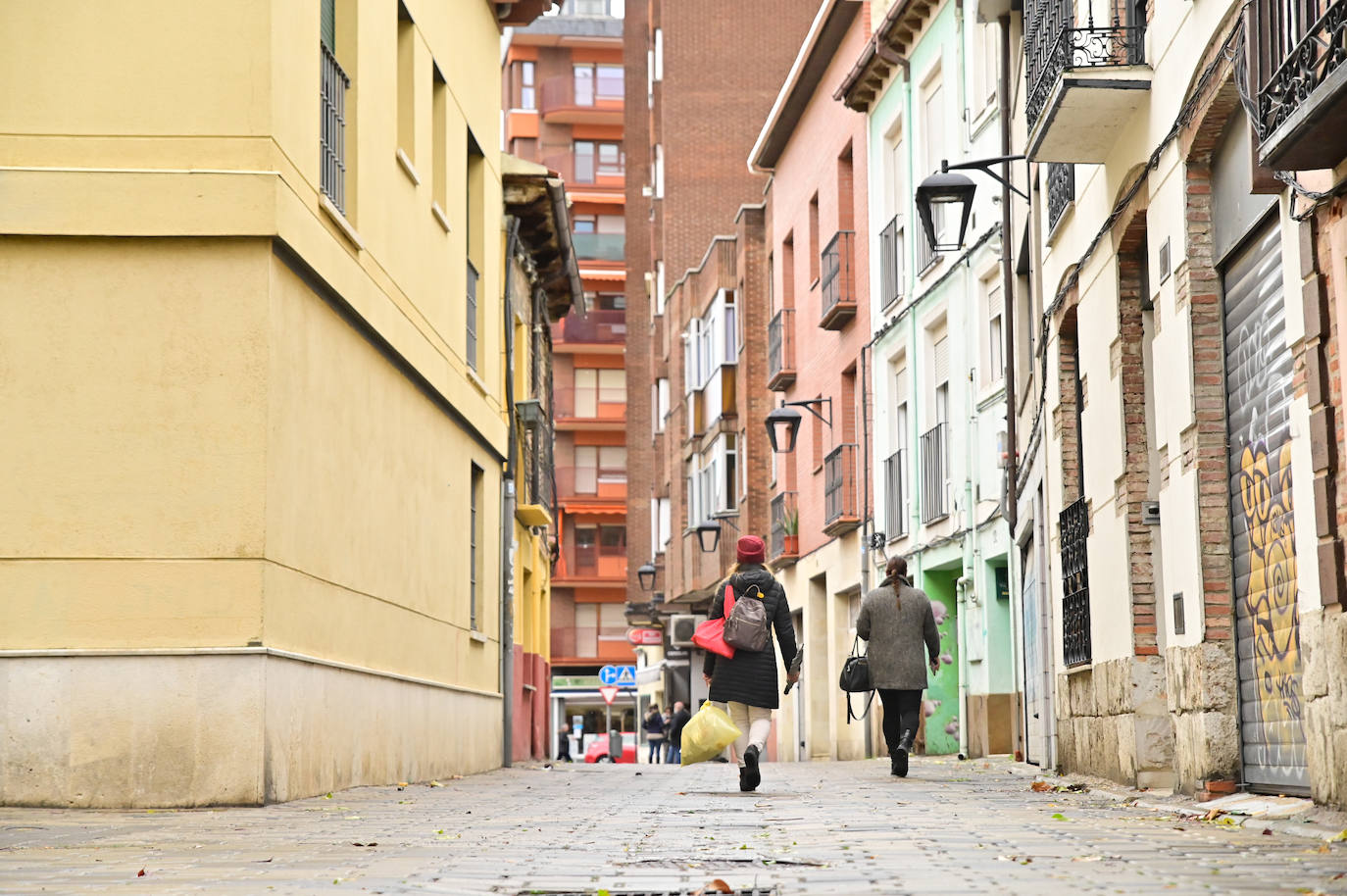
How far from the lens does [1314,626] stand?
26.7 feet

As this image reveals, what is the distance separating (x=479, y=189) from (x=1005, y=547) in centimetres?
710

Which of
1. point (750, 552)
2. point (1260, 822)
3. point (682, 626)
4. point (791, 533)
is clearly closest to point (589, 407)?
point (682, 626)

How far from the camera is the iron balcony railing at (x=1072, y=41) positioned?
39.6 feet

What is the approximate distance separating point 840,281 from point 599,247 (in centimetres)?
4507

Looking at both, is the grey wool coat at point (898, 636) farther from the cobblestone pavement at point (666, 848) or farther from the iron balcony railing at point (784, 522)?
the iron balcony railing at point (784, 522)

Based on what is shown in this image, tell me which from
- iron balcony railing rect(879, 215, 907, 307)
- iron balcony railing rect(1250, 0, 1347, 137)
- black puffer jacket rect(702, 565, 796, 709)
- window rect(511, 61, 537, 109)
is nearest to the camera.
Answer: iron balcony railing rect(1250, 0, 1347, 137)

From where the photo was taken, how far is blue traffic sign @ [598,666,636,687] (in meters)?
44.7

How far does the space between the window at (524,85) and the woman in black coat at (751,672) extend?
2537 inches

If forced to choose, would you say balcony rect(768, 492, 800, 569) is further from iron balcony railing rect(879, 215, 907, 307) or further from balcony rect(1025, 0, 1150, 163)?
balcony rect(1025, 0, 1150, 163)

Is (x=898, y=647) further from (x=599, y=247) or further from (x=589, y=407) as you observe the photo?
(x=599, y=247)

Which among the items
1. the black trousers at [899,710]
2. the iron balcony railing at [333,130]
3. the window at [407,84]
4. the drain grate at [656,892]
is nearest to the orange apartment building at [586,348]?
the window at [407,84]

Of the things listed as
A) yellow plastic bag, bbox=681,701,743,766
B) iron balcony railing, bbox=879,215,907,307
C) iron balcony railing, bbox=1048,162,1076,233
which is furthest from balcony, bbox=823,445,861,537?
yellow plastic bag, bbox=681,701,743,766

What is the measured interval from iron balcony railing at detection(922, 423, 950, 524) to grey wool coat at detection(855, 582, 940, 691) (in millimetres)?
7572

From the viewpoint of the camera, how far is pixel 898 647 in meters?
15.7
